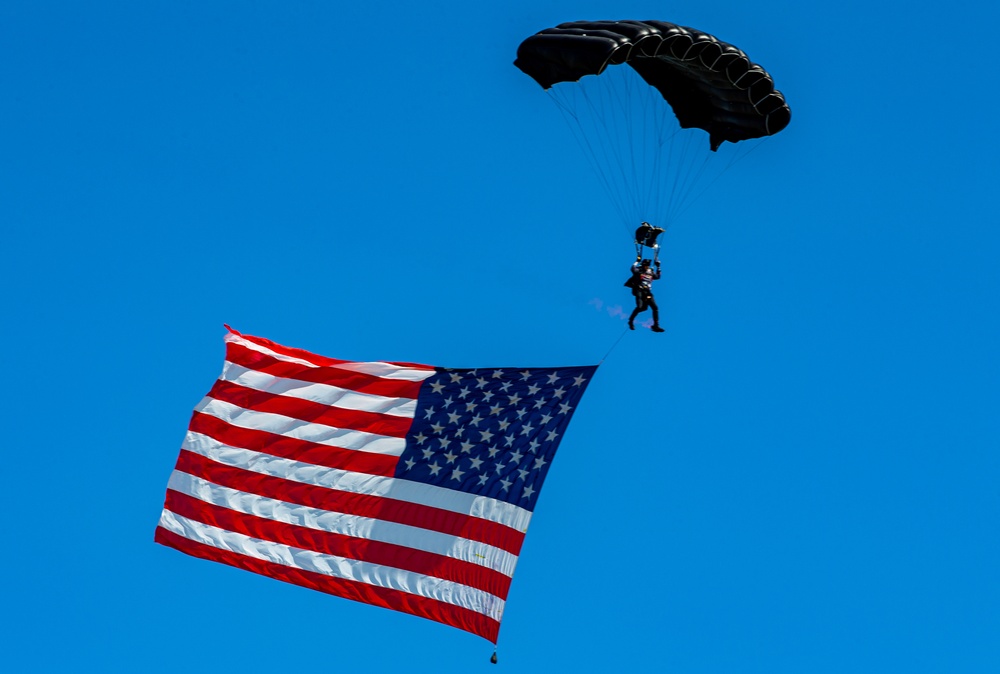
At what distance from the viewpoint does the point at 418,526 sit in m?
29.5

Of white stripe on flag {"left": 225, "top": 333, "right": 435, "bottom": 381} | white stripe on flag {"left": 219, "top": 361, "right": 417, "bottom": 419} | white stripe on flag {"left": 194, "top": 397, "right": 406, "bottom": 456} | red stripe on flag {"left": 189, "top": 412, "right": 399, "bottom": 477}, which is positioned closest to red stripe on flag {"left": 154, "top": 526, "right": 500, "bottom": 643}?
red stripe on flag {"left": 189, "top": 412, "right": 399, "bottom": 477}

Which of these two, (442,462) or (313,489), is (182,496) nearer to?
(313,489)

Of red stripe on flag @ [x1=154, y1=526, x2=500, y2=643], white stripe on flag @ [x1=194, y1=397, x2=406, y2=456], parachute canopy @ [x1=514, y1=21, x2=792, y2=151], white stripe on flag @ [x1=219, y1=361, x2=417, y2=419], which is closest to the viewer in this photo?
parachute canopy @ [x1=514, y1=21, x2=792, y2=151]

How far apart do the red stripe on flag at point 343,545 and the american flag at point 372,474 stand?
21mm

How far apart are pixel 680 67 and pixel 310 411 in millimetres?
8027

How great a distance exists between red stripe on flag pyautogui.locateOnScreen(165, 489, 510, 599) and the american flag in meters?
0.02

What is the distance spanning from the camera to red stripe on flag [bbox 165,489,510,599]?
28.8 metres

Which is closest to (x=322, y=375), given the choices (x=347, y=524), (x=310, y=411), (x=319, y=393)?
(x=319, y=393)

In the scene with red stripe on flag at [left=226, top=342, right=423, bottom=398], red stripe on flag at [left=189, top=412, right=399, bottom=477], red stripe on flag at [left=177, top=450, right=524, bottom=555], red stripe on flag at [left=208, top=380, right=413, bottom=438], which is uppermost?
red stripe on flag at [left=226, top=342, right=423, bottom=398]

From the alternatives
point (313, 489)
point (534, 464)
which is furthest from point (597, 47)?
point (313, 489)

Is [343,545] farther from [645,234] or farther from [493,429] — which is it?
[645,234]

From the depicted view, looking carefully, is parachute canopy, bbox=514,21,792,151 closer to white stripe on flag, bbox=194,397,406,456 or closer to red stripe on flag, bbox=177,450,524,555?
white stripe on flag, bbox=194,397,406,456

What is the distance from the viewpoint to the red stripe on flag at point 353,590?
94.2 ft

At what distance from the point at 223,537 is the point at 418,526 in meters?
3.12
